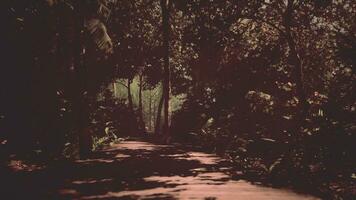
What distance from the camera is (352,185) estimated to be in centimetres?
1196

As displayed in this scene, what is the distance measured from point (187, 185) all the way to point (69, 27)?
901 cm

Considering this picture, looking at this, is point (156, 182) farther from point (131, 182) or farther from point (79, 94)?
point (79, 94)

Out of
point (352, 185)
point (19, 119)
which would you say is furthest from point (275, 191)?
point (19, 119)

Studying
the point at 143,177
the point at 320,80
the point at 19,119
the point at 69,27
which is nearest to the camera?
the point at 143,177

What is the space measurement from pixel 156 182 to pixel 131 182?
0.71 meters

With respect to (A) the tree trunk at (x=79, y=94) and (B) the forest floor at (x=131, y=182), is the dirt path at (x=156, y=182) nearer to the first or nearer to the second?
(B) the forest floor at (x=131, y=182)

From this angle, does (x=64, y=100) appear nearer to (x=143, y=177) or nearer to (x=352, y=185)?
(x=143, y=177)

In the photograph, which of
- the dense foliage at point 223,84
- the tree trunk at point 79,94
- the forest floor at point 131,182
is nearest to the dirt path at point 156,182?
the forest floor at point 131,182

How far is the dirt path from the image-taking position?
10453mm

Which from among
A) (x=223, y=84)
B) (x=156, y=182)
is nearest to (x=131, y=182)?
(x=156, y=182)

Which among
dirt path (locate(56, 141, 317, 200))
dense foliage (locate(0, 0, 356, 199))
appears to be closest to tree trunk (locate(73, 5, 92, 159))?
dense foliage (locate(0, 0, 356, 199))

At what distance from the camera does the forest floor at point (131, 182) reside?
404 inches

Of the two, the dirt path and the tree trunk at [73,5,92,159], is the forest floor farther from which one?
the tree trunk at [73,5,92,159]

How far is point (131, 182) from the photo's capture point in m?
12.1
